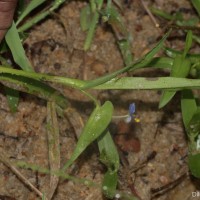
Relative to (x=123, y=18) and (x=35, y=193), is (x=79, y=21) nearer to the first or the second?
(x=123, y=18)

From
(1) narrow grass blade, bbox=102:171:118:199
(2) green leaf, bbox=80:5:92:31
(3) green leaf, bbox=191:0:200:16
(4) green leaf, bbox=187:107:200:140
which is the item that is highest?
(3) green leaf, bbox=191:0:200:16

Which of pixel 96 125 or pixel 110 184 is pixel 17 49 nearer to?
pixel 96 125

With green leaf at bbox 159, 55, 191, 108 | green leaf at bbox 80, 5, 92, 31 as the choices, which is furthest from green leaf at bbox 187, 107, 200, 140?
green leaf at bbox 80, 5, 92, 31

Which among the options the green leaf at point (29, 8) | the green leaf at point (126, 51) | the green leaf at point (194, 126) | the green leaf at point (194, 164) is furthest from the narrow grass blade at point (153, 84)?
the green leaf at point (29, 8)

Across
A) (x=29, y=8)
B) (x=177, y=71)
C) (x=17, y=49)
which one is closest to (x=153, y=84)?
(x=177, y=71)

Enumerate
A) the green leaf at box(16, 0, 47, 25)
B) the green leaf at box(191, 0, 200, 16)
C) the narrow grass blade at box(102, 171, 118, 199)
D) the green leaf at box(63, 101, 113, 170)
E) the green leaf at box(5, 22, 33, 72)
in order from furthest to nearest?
the green leaf at box(191, 0, 200, 16) → the green leaf at box(16, 0, 47, 25) → the green leaf at box(5, 22, 33, 72) → the narrow grass blade at box(102, 171, 118, 199) → the green leaf at box(63, 101, 113, 170)

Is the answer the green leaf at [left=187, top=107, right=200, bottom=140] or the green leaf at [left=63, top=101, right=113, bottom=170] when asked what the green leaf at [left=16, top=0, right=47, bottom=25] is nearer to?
the green leaf at [left=63, top=101, right=113, bottom=170]
